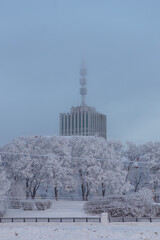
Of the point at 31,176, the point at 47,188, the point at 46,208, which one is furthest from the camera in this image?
the point at 47,188

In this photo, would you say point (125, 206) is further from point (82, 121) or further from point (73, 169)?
point (82, 121)

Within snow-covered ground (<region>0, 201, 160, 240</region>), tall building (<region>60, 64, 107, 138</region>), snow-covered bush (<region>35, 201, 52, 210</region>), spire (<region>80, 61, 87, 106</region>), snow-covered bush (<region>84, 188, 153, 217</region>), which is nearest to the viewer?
snow-covered ground (<region>0, 201, 160, 240</region>)

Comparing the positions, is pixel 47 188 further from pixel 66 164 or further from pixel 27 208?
pixel 27 208

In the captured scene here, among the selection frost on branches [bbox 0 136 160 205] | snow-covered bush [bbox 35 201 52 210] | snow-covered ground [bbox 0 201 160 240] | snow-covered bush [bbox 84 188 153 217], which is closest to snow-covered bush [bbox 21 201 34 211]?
snow-covered bush [bbox 35 201 52 210]

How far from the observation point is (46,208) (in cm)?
4047

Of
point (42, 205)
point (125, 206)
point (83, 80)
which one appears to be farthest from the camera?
point (83, 80)

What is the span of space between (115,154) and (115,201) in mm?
13604

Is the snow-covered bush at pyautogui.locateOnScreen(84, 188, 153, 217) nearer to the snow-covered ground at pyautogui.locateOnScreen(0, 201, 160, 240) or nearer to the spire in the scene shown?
the snow-covered ground at pyautogui.locateOnScreen(0, 201, 160, 240)
